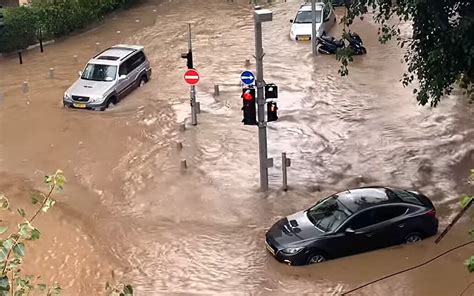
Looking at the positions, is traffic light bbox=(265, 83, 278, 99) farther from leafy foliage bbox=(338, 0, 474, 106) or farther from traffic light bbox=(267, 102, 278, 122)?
leafy foliage bbox=(338, 0, 474, 106)

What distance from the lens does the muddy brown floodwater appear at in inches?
529

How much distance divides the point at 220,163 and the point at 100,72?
6.54 metres

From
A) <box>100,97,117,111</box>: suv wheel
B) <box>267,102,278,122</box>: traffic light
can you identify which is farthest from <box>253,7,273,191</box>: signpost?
<box>100,97,117,111</box>: suv wheel

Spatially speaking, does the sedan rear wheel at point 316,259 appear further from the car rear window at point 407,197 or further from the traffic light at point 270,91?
the traffic light at point 270,91

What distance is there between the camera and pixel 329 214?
1370 cm

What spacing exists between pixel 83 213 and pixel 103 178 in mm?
1709

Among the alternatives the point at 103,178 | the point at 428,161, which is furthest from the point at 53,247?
the point at 428,161

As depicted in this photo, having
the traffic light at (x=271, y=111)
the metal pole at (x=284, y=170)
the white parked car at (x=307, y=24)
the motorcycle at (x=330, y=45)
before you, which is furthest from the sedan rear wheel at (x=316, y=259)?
the white parked car at (x=307, y=24)

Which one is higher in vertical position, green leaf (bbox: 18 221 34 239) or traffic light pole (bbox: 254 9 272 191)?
green leaf (bbox: 18 221 34 239)

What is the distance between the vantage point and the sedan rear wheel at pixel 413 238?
1380cm

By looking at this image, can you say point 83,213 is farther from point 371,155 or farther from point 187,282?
point 371,155

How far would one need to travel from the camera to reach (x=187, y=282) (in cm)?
1320

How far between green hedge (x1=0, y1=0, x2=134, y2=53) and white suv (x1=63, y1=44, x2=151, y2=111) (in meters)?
6.00

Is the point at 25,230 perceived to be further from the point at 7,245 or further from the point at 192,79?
the point at 192,79
